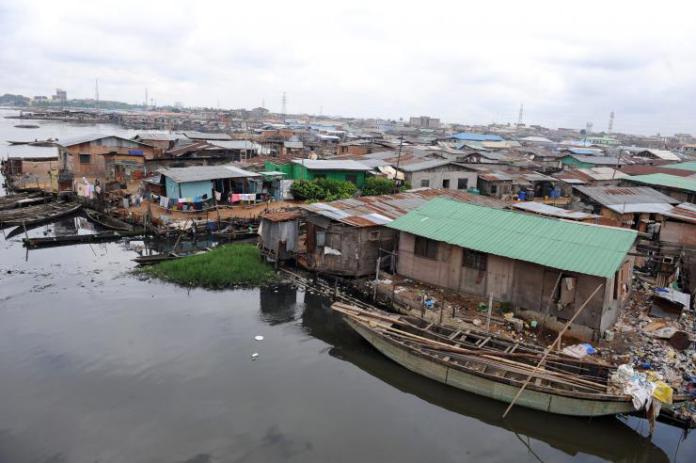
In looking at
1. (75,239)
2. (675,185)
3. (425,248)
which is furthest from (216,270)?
(675,185)

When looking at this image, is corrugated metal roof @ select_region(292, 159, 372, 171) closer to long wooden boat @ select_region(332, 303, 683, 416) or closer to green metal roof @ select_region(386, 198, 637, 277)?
green metal roof @ select_region(386, 198, 637, 277)

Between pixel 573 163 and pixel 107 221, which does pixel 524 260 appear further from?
pixel 573 163

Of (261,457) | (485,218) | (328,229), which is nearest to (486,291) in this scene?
(485,218)

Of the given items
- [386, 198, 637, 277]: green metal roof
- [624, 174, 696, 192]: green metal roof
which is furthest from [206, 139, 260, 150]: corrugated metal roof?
[624, 174, 696, 192]: green metal roof

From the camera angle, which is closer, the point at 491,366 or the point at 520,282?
the point at 491,366

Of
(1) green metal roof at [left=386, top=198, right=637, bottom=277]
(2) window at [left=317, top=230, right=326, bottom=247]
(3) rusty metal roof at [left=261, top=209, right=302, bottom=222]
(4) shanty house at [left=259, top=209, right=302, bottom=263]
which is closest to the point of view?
(1) green metal roof at [left=386, top=198, right=637, bottom=277]
